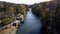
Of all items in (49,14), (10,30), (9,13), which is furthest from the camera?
(49,14)

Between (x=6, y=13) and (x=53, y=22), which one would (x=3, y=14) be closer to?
(x=6, y=13)

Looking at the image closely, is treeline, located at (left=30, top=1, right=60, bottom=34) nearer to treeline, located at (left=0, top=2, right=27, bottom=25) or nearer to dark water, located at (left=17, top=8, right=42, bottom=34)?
dark water, located at (left=17, top=8, right=42, bottom=34)

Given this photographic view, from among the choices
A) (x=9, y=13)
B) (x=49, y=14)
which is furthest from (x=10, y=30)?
(x=49, y=14)

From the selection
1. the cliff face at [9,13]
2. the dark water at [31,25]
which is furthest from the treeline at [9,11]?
the dark water at [31,25]

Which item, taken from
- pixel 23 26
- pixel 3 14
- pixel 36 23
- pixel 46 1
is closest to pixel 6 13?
pixel 3 14

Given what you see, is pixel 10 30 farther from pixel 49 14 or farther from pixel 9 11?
pixel 49 14

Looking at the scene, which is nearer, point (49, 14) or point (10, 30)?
point (10, 30)

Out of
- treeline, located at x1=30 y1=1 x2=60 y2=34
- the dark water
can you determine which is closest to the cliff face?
the dark water
